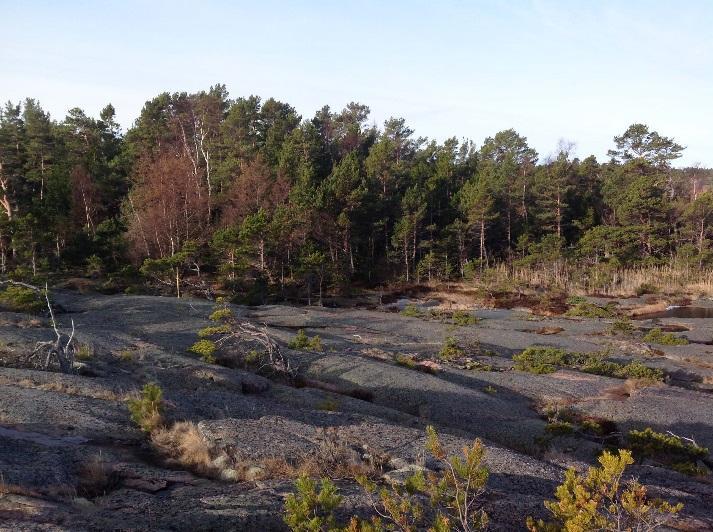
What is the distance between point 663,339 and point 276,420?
23.9 metres

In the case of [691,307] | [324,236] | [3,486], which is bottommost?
[691,307]

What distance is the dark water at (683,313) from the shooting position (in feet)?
119

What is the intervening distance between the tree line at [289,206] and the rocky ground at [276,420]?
15.5 meters

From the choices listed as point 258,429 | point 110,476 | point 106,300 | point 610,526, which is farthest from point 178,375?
point 106,300

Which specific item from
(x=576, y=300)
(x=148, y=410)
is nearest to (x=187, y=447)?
(x=148, y=410)

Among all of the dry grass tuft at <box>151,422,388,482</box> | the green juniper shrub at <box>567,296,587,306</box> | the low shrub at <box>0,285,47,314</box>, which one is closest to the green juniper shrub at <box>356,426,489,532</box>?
the dry grass tuft at <box>151,422,388,482</box>

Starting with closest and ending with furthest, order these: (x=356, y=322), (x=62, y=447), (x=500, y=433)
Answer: (x=62, y=447), (x=500, y=433), (x=356, y=322)

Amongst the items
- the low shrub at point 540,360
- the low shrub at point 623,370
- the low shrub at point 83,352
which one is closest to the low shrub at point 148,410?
the low shrub at point 83,352

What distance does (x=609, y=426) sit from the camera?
45.4ft

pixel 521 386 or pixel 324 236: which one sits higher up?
pixel 324 236

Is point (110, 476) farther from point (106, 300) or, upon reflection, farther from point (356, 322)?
point (106, 300)

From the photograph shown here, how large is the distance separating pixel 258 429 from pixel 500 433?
619 centimetres

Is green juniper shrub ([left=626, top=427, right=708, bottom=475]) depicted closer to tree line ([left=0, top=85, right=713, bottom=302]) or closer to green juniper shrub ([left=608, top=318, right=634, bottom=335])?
green juniper shrub ([left=608, top=318, right=634, bottom=335])

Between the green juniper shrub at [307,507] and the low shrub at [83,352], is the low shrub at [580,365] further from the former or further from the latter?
the green juniper shrub at [307,507]
